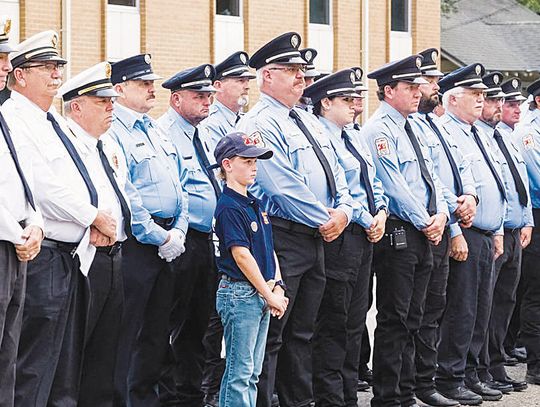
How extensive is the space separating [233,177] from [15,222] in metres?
1.60

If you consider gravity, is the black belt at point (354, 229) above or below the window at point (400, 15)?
below

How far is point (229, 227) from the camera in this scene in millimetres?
7102

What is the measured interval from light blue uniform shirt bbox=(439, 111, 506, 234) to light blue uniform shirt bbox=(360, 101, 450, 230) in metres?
0.59

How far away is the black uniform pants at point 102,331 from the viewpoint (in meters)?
6.85

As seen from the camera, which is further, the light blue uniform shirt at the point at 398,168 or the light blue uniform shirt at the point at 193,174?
the light blue uniform shirt at the point at 398,168

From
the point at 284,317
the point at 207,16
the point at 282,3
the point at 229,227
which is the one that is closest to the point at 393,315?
the point at 284,317

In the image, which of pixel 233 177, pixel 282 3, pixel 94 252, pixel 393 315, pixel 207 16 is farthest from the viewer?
pixel 282 3

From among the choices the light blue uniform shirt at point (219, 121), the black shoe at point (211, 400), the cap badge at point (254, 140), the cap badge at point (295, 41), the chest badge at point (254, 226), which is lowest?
the black shoe at point (211, 400)

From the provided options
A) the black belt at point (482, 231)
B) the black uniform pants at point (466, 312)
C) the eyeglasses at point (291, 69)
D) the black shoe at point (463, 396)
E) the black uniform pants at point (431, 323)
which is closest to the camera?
the eyeglasses at point (291, 69)

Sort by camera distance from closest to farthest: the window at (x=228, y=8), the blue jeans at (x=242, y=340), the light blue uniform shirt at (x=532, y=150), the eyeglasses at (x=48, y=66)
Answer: the eyeglasses at (x=48, y=66) < the blue jeans at (x=242, y=340) < the light blue uniform shirt at (x=532, y=150) < the window at (x=228, y=8)

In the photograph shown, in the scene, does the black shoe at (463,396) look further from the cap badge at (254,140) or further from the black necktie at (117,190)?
the black necktie at (117,190)

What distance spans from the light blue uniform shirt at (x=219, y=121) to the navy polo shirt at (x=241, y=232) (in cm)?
197

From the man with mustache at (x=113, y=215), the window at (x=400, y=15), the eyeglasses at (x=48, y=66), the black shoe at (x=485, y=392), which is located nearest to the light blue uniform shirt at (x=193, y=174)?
the man with mustache at (x=113, y=215)

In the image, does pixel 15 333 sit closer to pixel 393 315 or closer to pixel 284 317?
pixel 284 317
